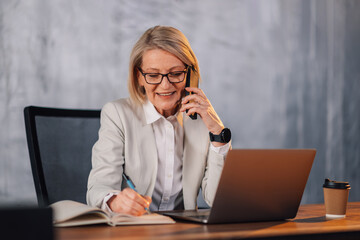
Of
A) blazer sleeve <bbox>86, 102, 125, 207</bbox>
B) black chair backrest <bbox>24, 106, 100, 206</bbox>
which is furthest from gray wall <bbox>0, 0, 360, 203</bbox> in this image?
blazer sleeve <bbox>86, 102, 125, 207</bbox>

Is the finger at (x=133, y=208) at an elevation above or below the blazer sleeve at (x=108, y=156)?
below

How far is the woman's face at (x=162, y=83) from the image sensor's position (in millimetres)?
1771

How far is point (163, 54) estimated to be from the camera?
5.84 feet

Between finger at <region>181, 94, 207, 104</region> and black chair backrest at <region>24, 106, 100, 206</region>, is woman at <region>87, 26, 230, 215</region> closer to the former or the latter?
finger at <region>181, 94, 207, 104</region>

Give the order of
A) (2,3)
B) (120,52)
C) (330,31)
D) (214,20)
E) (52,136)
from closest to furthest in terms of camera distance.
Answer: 1. (52,136)
2. (2,3)
3. (120,52)
4. (214,20)
5. (330,31)

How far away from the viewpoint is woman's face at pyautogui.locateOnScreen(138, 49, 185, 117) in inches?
69.7

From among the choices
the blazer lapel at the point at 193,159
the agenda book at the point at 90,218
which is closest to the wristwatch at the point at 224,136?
the blazer lapel at the point at 193,159

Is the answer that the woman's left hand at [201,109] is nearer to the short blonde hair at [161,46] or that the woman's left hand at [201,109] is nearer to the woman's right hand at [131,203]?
the short blonde hair at [161,46]

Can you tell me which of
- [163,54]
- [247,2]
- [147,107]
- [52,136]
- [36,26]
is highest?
[247,2]

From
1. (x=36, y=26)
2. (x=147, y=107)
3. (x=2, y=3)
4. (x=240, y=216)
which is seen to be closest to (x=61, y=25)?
(x=36, y=26)

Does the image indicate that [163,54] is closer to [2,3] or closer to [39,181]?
[39,181]

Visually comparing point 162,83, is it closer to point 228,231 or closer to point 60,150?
point 60,150

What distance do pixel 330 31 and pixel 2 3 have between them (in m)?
2.73

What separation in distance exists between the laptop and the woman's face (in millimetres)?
671
